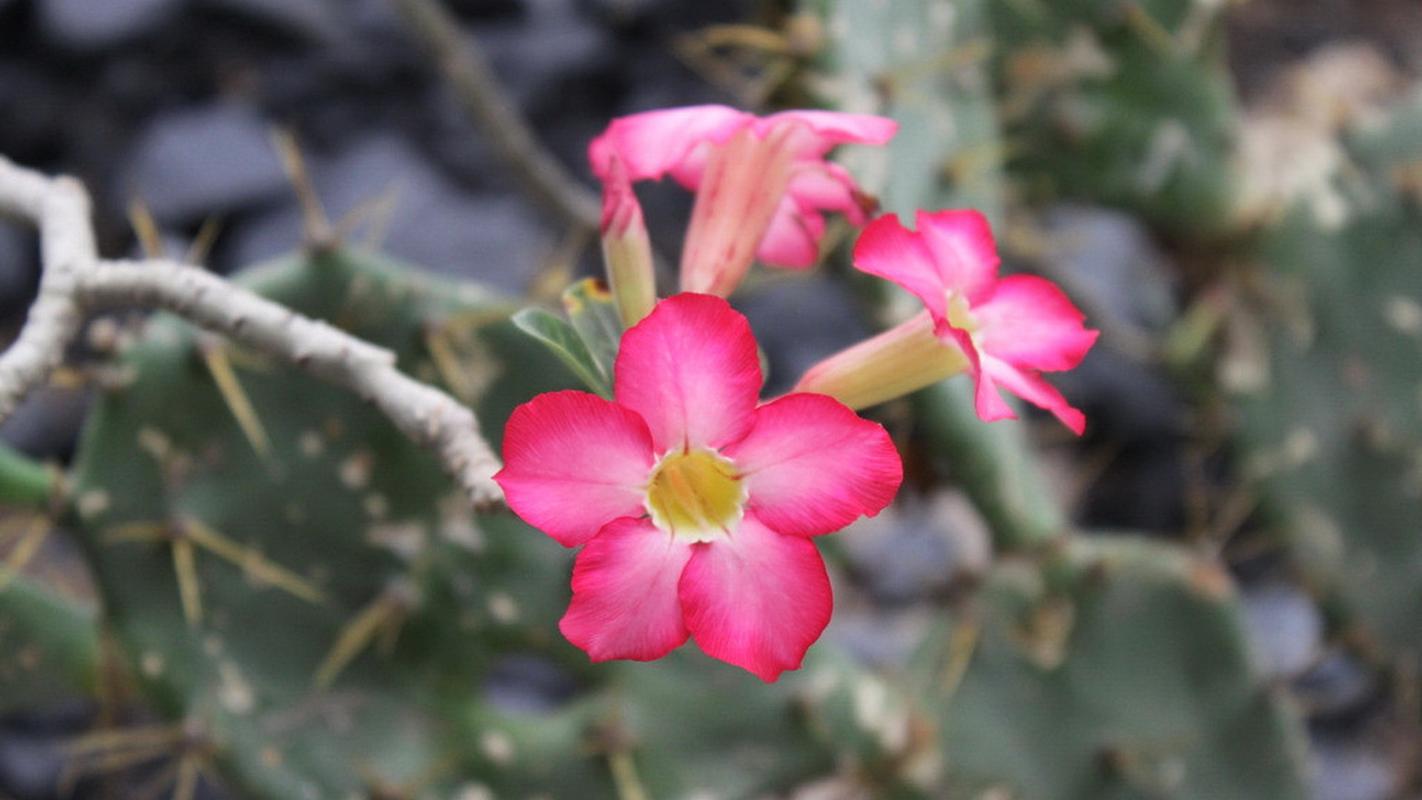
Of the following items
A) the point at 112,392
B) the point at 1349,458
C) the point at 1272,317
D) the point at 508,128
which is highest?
the point at 112,392

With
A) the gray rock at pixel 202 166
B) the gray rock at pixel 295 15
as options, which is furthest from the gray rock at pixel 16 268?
the gray rock at pixel 295 15

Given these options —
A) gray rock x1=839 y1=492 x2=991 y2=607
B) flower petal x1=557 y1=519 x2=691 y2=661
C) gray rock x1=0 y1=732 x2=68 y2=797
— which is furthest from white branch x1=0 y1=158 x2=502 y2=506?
gray rock x1=839 y1=492 x2=991 y2=607

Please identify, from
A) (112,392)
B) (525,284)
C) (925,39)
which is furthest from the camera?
(525,284)

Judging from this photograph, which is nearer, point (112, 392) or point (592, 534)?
point (592, 534)

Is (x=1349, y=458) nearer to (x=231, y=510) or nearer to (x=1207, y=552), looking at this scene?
(x=1207, y=552)

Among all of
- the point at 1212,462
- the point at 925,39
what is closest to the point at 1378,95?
the point at 1212,462

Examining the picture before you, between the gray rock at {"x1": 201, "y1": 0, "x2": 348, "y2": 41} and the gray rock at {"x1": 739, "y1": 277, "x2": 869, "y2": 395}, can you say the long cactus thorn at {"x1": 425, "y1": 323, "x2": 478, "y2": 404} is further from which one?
the gray rock at {"x1": 201, "y1": 0, "x2": 348, "y2": 41}

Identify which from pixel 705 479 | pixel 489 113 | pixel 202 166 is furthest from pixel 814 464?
pixel 202 166
